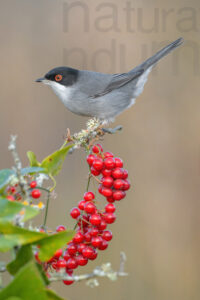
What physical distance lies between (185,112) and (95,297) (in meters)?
2.37

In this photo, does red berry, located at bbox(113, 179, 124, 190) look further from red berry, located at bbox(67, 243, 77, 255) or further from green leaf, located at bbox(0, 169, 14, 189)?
green leaf, located at bbox(0, 169, 14, 189)

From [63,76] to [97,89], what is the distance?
39 centimetres

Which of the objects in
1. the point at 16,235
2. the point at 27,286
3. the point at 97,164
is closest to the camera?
the point at 27,286

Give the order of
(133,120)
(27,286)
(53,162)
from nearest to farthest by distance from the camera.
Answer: (27,286), (53,162), (133,120)

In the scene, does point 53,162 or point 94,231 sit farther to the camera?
point 94,231

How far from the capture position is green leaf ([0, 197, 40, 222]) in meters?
1.12

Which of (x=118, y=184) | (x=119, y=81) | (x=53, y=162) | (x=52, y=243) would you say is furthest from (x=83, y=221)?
(x=119, y=81)

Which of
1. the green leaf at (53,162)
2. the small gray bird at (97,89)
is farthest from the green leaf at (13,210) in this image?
the small gray bird at (97,89)

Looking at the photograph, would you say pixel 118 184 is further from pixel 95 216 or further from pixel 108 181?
pixel 95 216

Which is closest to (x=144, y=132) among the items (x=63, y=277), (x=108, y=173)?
(x=108, y=173)

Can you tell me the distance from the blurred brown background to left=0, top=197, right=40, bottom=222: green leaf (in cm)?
381

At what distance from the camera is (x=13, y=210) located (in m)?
1.13

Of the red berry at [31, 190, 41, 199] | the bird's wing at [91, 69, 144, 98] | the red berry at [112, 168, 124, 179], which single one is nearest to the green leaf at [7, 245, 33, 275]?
the red berry at [31, 190, 41, 199]

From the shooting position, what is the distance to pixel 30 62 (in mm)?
5992
